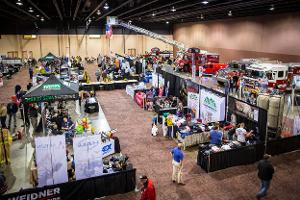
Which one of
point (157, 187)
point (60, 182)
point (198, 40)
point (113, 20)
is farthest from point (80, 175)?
point (198, 40)

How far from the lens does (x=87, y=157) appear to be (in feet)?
30.8

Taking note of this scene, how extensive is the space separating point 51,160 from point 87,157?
1135 millimetres

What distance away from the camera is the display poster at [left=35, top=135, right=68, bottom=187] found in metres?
8.87

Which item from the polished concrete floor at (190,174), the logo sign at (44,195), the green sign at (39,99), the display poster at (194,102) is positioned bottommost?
the polished concrete floor at (190,174)

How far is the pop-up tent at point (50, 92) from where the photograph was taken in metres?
11.4

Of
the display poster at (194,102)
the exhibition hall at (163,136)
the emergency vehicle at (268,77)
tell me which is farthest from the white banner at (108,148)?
the emergency vehicle at (268,77)

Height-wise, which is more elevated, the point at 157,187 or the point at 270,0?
the point at 270,0

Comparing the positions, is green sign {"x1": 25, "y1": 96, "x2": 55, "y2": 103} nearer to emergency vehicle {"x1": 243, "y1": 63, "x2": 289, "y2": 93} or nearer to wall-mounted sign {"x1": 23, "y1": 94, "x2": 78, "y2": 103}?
wall-mounted sign {"x1": 23, "y1": 94, "x2": 78, "y2": 103}

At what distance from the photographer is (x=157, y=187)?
390 inches

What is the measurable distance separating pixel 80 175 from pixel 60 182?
2.16ft

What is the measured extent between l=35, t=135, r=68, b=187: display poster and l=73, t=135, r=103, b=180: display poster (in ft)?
1.37

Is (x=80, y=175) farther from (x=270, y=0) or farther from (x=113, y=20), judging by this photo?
(x=113, y=20)

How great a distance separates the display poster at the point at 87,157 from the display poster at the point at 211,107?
728 centimetres

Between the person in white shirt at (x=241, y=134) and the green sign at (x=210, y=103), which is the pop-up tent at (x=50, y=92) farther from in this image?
the person in white shirt at (x=241, y=134)
